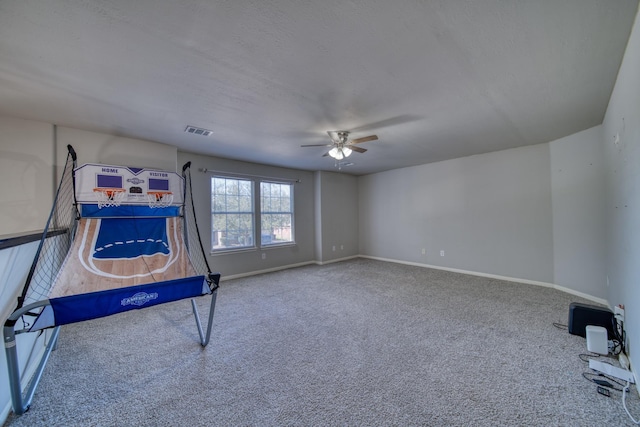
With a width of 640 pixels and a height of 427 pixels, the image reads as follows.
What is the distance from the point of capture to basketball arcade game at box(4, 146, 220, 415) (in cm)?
171

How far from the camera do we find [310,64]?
194 centimetres

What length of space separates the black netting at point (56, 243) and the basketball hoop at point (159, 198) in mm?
734

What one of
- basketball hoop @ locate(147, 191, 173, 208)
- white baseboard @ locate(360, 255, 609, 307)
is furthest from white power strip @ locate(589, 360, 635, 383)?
basketball hoop @ locate(147, 191, 173, 208)

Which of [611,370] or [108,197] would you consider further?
[108,197]

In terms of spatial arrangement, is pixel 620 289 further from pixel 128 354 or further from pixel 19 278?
pixel 19 278

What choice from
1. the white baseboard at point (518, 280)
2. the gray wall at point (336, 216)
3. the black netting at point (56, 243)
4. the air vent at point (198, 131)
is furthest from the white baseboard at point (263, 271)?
the air vent at point (198, 131)

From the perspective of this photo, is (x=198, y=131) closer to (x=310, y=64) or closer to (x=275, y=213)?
(x=310, y=64)

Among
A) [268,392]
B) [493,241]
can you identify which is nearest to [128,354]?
[268,392]

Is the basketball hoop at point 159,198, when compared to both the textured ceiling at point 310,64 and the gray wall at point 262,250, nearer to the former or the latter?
the textured ceiling at point 310,64

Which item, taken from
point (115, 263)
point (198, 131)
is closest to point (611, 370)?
point (115, 263)

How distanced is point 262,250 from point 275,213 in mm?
889

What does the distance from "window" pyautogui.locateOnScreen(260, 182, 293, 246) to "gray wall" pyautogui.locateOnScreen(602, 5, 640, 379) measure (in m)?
5.08

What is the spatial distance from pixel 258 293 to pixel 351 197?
4004 mm

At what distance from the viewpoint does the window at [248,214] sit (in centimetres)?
490
